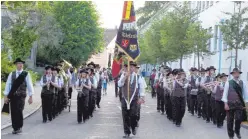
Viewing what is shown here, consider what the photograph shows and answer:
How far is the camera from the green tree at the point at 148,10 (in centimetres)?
10125

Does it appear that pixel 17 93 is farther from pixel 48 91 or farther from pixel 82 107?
pixel 82 107

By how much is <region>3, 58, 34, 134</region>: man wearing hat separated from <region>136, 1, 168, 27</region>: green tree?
286 feet

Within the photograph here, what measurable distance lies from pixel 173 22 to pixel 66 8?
24043 millimetres

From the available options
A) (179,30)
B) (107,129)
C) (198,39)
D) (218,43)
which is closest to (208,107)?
(107,129)

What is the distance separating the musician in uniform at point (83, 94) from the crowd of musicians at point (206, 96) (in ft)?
9.04

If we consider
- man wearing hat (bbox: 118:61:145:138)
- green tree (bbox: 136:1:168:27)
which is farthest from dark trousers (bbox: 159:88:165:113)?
green tree (bbox: 136:1:168:27)

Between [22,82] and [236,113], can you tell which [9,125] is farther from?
[236,113]

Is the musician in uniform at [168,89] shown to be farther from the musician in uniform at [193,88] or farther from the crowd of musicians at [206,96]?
the musician in uniform at [193,88]

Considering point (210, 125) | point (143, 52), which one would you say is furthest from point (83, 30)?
point (210, 125)

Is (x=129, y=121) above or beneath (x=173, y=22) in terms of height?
beneath

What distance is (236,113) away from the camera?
13.3m

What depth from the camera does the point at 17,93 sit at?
13570mm

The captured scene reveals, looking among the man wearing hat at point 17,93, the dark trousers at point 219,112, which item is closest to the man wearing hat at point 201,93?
the dark trousers at point 219,112

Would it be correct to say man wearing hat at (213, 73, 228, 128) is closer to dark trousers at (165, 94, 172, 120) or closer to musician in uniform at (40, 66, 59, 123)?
dark trousers at (165, 94, 172, 120)
